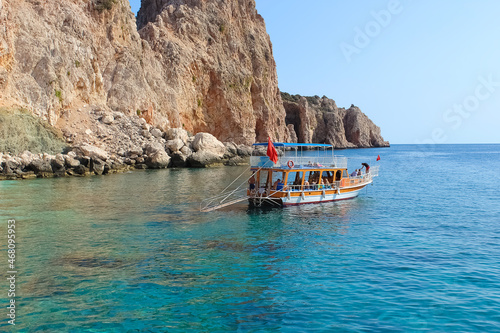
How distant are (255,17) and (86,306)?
379ft

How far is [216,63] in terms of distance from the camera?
318 ft

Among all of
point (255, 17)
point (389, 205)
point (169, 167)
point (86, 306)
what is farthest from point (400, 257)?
point (255, 17)

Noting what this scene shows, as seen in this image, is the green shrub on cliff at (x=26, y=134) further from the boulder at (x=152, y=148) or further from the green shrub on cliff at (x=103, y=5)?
the green shrub on cliff at (x=103, y=5)

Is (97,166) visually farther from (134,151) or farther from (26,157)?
(134,151)

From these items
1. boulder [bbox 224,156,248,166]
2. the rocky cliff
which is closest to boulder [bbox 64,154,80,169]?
the rocky cliff

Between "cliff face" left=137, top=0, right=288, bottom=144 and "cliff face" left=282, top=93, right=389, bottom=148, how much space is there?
38.1m

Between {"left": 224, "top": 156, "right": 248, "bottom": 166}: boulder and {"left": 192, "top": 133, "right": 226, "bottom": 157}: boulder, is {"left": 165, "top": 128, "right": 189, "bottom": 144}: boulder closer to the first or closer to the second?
{"left": 192, "top": 133, "right": 226, "bottom": 157}: boulder

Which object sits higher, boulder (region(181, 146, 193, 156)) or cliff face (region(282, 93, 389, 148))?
cliff face (region(282, 93, 389, 148))

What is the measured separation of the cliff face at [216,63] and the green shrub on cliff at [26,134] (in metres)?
31.4

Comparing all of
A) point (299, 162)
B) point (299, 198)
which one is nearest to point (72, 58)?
point (299, 162)

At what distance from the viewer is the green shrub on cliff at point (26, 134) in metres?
43.6

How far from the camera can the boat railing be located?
2864cm

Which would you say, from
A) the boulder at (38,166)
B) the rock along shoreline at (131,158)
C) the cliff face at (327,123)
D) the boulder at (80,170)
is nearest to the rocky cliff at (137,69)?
the rock along shoreline at (131,158)

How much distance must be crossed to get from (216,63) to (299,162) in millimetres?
71433
